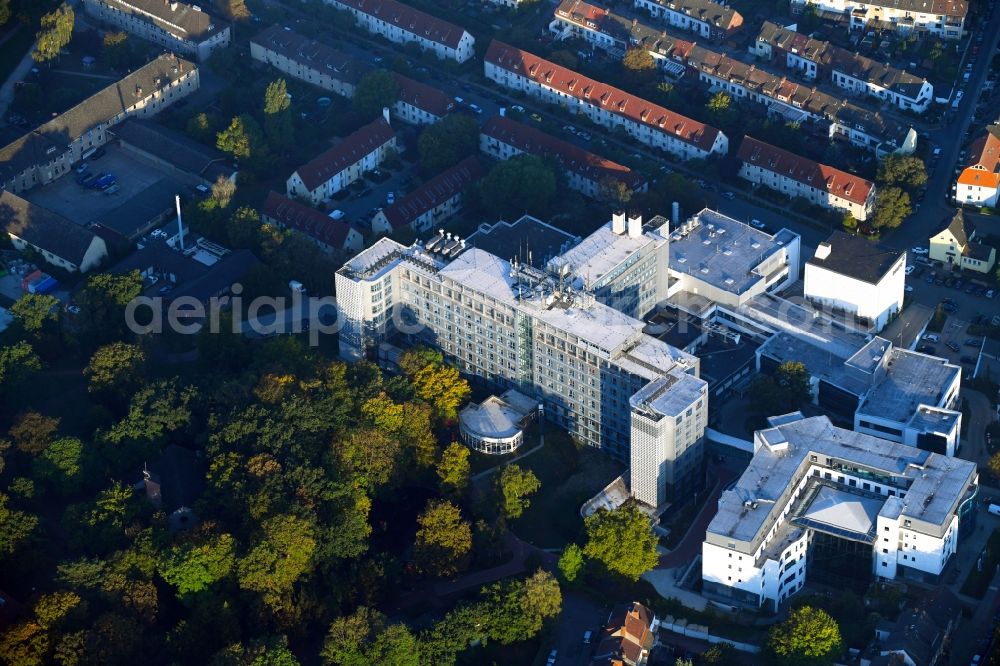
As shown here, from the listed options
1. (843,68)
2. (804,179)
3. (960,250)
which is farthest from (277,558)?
(843,68)

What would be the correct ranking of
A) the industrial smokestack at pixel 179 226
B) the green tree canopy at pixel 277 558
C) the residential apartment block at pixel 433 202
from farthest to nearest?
1. the residential apartment block at pixel 433 202
2. the industrial smokestack at pixel 179 226
3. the green tree canopy at pixel 277 558

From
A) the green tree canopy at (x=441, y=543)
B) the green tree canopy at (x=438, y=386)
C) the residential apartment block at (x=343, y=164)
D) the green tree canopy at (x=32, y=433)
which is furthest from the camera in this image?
the residential apartment block at (x=343, y=164)

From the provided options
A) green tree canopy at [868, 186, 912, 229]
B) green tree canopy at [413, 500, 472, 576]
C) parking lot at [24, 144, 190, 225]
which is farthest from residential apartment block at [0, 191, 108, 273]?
green tree canopy at [868, 186, 912, 229]

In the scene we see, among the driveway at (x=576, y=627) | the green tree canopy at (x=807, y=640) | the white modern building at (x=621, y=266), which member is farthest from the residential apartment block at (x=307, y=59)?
the green tree canopy at (x=807, y=640)

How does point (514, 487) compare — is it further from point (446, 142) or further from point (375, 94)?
point (375, 94)

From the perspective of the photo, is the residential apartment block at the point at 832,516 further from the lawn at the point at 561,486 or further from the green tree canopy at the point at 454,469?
the green tree canopy at the point at 454,469

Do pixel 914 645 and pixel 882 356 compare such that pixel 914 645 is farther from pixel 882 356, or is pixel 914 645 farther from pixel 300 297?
pixel 300 297
